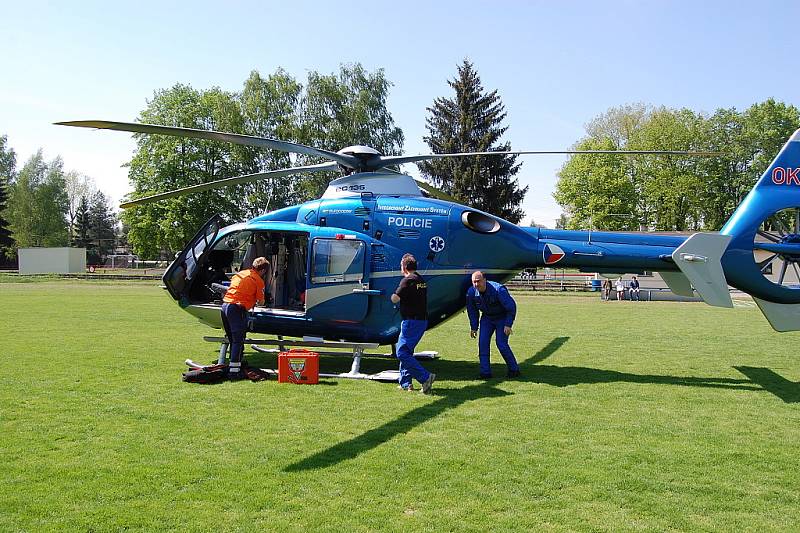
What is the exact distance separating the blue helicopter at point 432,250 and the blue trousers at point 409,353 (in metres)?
1.51

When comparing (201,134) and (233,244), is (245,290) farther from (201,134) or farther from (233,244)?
(201,134)

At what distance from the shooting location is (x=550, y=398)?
8.57 meters

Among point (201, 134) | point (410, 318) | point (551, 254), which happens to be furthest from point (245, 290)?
point (551, 254)

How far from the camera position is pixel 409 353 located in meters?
8.87

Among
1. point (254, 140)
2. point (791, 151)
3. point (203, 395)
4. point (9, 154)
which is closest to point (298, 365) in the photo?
point (203, 395)

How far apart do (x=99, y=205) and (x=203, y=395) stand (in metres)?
112

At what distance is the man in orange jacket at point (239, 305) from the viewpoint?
966cm

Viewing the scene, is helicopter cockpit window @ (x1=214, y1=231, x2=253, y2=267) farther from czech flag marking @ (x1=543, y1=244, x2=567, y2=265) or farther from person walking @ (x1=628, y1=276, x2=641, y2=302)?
person walking @ (x1=628, y1=276, x2=641, y2=302)

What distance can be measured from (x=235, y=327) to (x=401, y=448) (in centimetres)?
450

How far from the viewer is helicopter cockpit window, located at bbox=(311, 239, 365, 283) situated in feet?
34.6

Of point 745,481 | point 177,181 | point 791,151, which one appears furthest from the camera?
point 177,181

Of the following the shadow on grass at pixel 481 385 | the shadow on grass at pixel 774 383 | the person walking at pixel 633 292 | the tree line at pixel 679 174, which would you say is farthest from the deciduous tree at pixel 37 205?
the shadow on grass at pixel 774 383

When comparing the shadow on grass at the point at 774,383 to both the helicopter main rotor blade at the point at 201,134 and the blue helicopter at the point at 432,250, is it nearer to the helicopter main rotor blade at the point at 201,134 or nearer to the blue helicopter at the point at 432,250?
the blue helicopter at the point at 432,250

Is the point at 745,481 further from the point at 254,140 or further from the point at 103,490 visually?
the point at 254,140
